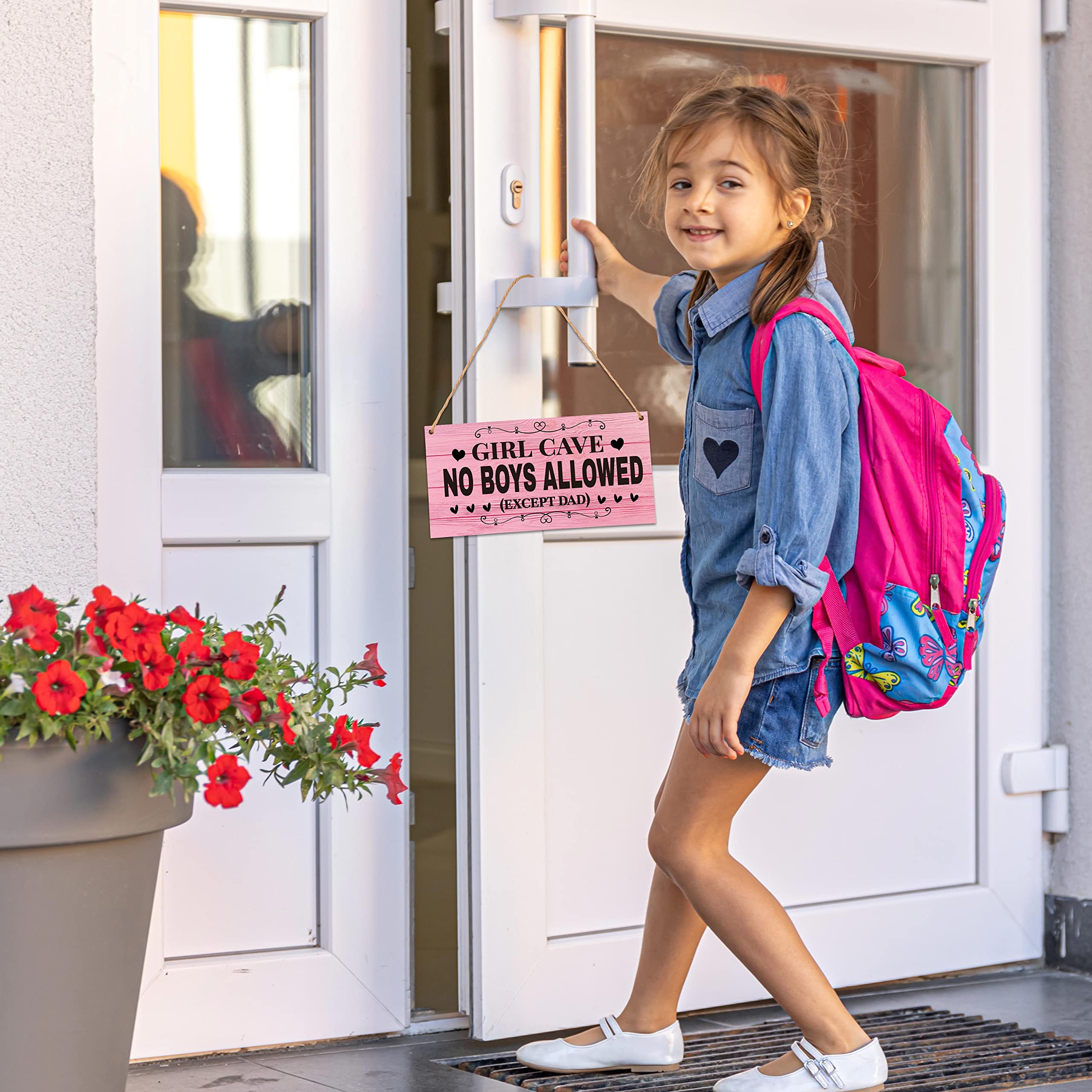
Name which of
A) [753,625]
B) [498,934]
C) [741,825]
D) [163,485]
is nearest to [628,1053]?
[498,934]

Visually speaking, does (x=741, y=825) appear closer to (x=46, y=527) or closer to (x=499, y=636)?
(x=499, y=636)

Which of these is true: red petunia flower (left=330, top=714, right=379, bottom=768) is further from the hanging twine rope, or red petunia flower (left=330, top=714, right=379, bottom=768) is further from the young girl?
the hanging twine rope

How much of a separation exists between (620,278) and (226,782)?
108 cm

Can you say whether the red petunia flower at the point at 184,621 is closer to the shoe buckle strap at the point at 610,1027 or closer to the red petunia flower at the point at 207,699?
the red petunia flower at the point at 207,699

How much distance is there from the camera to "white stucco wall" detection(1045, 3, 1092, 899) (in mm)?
2934

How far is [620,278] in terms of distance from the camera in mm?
2389

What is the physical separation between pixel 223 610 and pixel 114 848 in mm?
687

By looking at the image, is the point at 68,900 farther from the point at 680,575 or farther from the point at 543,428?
the point at 680,575

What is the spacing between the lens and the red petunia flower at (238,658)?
171 cm

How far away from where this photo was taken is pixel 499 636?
2.45 m

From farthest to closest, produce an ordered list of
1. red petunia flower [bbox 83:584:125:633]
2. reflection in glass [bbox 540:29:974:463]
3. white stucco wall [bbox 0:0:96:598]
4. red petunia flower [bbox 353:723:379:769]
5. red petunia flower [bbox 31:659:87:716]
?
reflection in glass [bbox 540:29:974:463] → white stucco wall [bbox 0:0:96:598] → red petunia flower [bbox 353:723:379:769] → red petunia flower [bbox 83:584:125:633] → red petunia flower [bbox 31:659:87:716]

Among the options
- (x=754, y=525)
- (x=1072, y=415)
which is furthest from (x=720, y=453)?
(x=1072, y=415)

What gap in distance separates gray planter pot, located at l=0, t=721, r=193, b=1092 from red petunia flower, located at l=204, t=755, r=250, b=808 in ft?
0.30

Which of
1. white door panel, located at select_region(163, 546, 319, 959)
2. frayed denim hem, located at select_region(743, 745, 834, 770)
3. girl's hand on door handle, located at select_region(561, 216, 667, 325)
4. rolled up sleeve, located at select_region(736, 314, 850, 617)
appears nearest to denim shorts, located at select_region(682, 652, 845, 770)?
frayed denim hem, located at select_region(743, 745, 834, 770)
